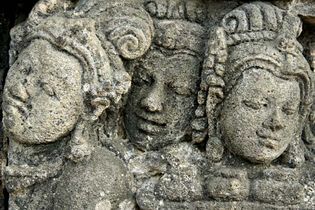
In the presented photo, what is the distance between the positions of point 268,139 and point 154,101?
0.45 metres

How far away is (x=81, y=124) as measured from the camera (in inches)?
97.4

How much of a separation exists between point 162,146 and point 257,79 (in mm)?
472

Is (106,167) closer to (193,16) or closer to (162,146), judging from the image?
(162,146)

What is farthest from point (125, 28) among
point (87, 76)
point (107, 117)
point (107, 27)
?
point (107, 117)

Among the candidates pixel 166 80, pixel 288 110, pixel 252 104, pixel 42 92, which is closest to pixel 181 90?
pixel 166 80

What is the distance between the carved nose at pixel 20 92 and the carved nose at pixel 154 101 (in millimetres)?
445

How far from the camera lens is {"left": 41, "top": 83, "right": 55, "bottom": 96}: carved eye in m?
2.40

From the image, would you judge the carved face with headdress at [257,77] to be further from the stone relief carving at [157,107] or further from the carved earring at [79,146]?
the carved earring at [79,146]

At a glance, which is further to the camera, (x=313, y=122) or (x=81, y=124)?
(x=313, y=122)

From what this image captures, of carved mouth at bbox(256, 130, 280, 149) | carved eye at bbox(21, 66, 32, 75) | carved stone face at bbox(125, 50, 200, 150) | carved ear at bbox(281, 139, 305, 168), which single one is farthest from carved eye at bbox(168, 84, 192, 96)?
carved eye at bbox(21, 66, 32, 75)

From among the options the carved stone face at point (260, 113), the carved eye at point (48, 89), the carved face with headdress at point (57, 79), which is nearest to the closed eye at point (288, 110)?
the carved stone face at point (260, 113)

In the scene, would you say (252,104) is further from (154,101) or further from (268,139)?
(154,101)

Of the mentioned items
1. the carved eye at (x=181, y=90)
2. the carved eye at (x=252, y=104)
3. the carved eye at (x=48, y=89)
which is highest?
the carved eye at (x=48, y=89)

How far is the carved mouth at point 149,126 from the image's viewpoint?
102 inches
